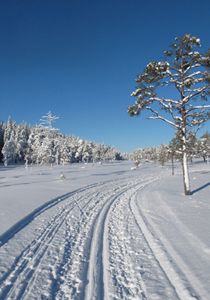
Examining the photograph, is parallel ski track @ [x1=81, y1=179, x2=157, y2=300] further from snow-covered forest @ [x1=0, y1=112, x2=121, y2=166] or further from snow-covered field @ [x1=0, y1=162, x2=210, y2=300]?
snow-covered forest @ [x1=0, y1=112, x2=121, y2=166]

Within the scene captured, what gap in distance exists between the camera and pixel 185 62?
A: 2038 centimetres

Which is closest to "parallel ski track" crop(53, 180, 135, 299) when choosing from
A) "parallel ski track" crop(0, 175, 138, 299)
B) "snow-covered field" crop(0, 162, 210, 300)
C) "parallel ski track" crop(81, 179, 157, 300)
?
"snow-covered field" crop(0, 162, 210, 300)

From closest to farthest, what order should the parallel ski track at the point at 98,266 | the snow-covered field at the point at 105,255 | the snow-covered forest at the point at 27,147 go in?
the parallel ski track at the point at 98,266 → the snow-covered field at the point at 105,255 → the snow-covered forest at the point at 27,147

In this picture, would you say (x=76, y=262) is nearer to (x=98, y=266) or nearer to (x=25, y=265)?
(x=98, y=266)

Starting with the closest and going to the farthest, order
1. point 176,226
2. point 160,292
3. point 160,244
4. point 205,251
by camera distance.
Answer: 1. point 160,292
2. point 205,251
3. point 160,244
4. point 176,226

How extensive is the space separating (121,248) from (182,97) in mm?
14290

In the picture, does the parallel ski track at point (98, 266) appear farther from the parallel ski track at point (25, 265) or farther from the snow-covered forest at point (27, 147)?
the snow-covered forest at point (27, 147)

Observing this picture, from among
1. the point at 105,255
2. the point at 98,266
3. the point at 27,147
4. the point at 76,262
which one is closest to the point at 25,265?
the point at 76,262

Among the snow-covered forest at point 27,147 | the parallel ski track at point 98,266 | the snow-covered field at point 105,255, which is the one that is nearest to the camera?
the parallel ski track at point 98,266

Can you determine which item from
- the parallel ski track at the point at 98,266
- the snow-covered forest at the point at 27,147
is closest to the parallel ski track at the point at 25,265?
the parallel ski track at the point at 98,266

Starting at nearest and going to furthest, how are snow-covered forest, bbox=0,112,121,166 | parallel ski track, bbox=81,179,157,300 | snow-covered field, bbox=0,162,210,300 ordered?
1. parallel ski track, bbox=81,179,157,300
2. snow-covered field, bbox=0,162,210,300
3. snow-covered forest, bbox=0,112,121,166

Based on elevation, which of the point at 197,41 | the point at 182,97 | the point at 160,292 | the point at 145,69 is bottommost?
the point at 160,292

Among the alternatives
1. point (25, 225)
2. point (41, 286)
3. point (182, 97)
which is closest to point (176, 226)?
point (25, 225)

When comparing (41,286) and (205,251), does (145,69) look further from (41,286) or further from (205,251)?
(41,286)
